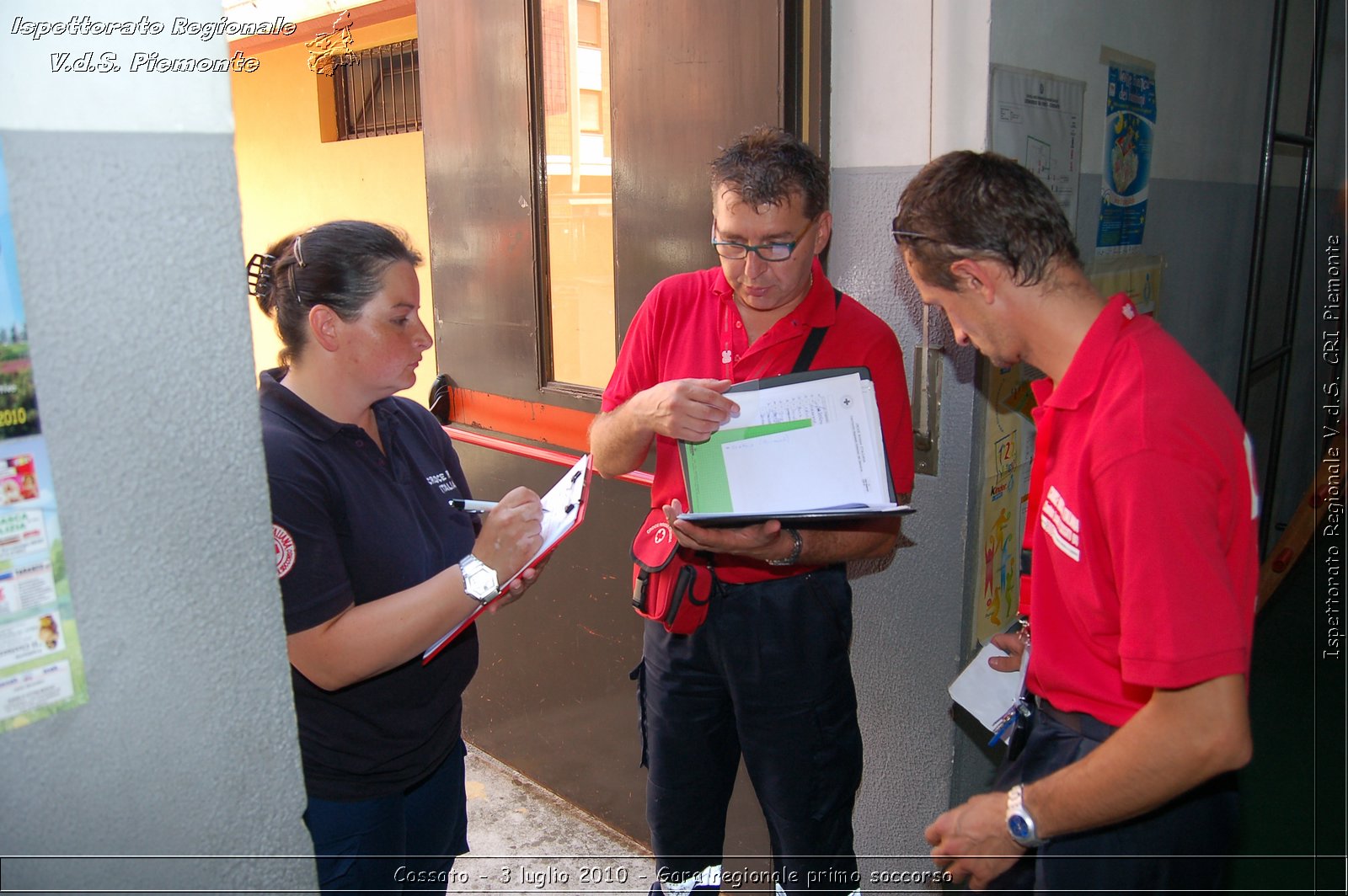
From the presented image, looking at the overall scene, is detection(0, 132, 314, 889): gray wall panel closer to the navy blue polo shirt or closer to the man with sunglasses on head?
the navy blue polo shirt

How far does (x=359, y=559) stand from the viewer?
163 cm

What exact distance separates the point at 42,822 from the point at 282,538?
0.62 meters

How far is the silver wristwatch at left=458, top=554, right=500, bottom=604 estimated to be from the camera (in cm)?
162

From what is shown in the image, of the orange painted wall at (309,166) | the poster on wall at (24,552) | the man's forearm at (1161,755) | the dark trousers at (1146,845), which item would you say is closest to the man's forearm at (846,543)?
the dark trousers at (1146,845)

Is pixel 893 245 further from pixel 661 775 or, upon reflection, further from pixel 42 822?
Result: pixel 42 822

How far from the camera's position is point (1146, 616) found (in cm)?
117

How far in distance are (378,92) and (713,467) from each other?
146 inches

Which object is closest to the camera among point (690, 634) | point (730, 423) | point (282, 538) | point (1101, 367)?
point (1101, 367)

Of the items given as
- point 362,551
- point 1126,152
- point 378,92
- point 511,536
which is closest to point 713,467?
point 511,536

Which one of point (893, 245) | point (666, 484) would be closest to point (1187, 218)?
point (893, 245)

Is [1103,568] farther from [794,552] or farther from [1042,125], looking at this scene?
[1042,125]

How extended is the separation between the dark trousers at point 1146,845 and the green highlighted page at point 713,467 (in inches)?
30.6

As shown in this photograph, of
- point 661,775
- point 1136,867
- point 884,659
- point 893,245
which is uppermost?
point 893,245

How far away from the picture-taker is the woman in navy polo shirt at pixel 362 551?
5.08 ft
